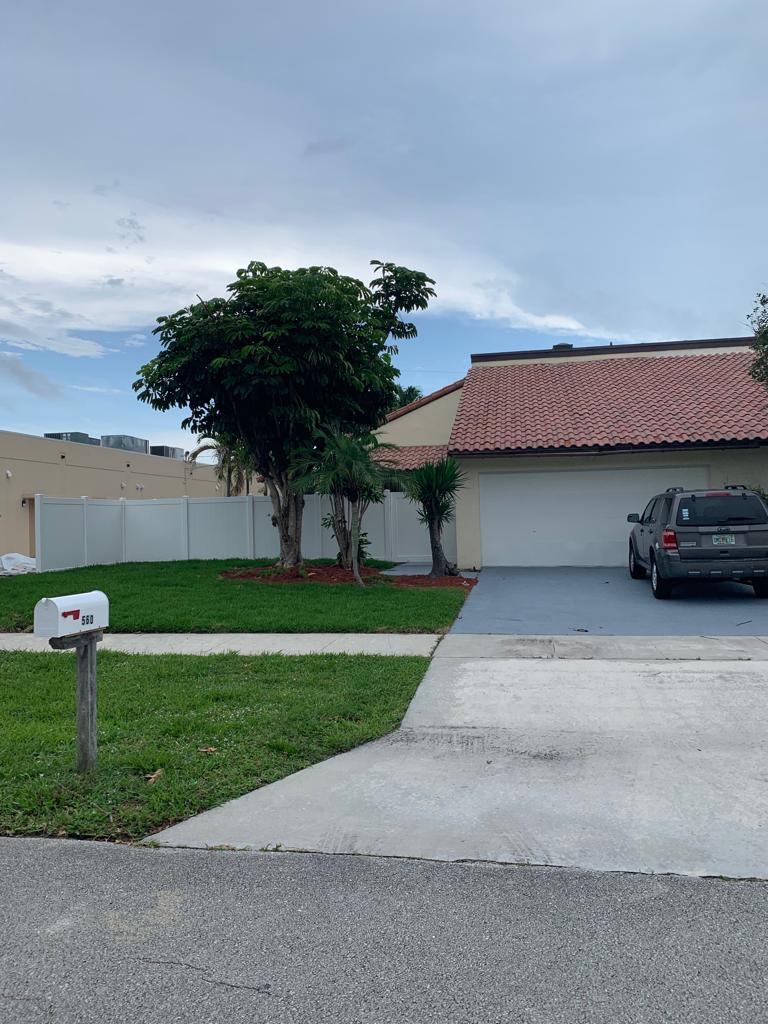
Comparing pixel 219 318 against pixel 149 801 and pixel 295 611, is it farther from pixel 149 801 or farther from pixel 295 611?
pixel 149 801

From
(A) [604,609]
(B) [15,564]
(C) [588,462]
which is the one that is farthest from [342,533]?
(B) [15,564]

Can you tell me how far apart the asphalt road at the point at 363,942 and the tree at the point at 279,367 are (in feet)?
37.3

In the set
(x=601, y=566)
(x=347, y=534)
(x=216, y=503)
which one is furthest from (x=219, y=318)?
(x=601, y=566)

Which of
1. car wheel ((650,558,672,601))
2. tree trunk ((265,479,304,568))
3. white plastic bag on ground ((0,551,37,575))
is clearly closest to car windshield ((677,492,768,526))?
car wheel ((650,558,672,601))

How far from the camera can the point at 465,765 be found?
5453 mm

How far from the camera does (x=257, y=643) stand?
9688mm

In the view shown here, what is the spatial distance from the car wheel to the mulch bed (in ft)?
10.6

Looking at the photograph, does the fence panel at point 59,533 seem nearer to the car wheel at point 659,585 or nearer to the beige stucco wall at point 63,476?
the beige stucco wall at point 63,476

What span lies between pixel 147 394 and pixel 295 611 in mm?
6785

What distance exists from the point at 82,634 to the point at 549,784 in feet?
10.3

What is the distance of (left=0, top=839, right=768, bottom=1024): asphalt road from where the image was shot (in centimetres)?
284

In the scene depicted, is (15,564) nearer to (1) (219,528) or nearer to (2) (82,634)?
(1) (219,528)

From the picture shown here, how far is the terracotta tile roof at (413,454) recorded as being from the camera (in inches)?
811

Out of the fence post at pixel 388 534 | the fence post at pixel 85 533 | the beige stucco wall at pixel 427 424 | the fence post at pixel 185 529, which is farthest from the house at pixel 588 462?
the fence post at pixel 85 533
